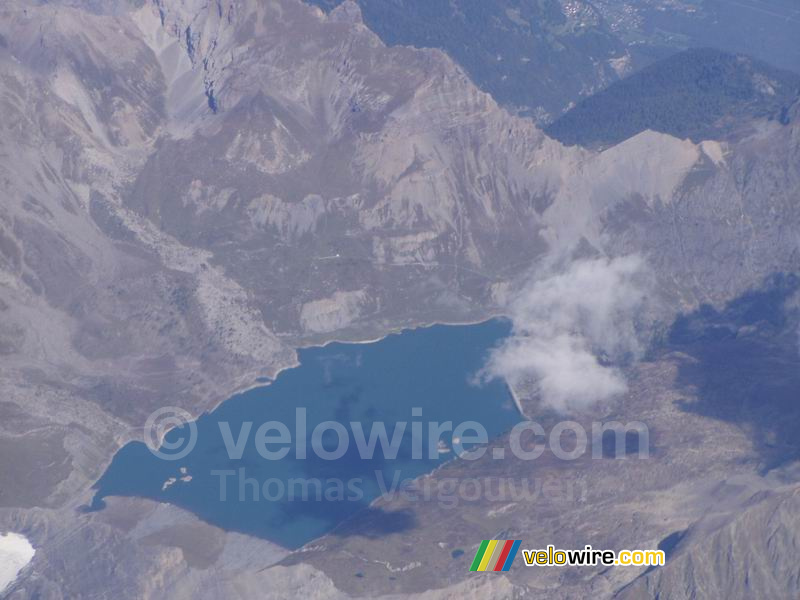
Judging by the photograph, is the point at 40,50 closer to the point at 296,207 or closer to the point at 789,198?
the point at 296,207

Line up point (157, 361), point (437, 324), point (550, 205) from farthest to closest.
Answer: point (550, 205), point (437, 324), point (157, 361)

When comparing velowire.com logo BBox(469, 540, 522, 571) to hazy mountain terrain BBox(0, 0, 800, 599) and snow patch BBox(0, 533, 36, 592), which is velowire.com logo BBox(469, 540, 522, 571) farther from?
snow patch BBox(0, 533, 36, 592)

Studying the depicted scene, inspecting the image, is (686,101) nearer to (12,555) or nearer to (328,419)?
(328,419)

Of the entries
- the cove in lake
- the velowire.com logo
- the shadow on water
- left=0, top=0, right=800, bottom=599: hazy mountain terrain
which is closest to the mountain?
left=0, top=0, right=800, bottom=599: hazy mountain terrain

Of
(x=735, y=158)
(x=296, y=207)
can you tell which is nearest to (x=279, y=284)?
(x=296, y=207)

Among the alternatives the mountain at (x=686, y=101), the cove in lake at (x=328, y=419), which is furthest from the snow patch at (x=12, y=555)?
the mountain at (x=686, y=101)

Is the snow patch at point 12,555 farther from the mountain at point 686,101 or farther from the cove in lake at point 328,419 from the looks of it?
the mountain at point 686,101
